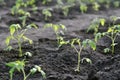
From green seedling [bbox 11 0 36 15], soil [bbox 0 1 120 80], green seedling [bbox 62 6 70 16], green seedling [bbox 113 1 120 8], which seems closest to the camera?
soil [bbox 0 1 120 80]

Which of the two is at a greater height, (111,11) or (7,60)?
(7,60)

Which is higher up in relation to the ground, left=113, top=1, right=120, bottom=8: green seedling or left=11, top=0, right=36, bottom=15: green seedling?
left=11, top=0, right=36, bottom=15: green seedling

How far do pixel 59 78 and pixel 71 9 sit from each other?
5.24m

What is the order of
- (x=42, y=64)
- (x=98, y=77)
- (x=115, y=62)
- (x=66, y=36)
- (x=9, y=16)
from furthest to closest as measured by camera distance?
(x=9, y=16), (x=66, y=36), (x=42, y=64), (x=115, y=62), (x=98, y=77)

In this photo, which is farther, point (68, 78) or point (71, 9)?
point (71, 9)

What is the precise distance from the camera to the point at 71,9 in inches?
348

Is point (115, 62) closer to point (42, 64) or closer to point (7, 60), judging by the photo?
point (42, 64)

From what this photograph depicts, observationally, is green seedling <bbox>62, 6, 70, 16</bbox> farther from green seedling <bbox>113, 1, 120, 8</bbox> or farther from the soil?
green seedling <bbox>113, 1, 120, 8</bbox>

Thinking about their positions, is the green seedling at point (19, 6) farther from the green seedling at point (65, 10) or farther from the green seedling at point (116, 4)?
the green seedling at point (116, 4)

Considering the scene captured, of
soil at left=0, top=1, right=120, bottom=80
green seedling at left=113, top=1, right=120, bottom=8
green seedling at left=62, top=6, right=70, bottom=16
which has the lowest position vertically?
green seedling at left=113, top=1, right=120, bottom=8

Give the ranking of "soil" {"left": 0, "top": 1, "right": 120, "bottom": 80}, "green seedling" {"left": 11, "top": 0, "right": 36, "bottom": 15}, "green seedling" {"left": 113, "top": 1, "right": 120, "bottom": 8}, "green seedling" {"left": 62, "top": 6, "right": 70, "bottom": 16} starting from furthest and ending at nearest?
"green seedling" {"left": 113, "top": 1, "right": 120, "bottom": 8} < "green seedling" {"left": 62, "top": 6, "right": 70, "bottom": 16} < "green seedling" {"left": 11, "top": 0, "right": 36, "bottom": 15} < "soil" {"left": 0, "top": 1, "right": 120, "bottom": 80}

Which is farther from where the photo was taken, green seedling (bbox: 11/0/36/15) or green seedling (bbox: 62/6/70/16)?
green seedling (bbox: 62/6/70/16)

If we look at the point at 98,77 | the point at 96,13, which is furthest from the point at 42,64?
the point at 96,13

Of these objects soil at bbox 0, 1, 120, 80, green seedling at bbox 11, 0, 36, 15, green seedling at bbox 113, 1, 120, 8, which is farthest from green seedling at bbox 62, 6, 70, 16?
green seedling at bbox 113, 1, 120, 8
